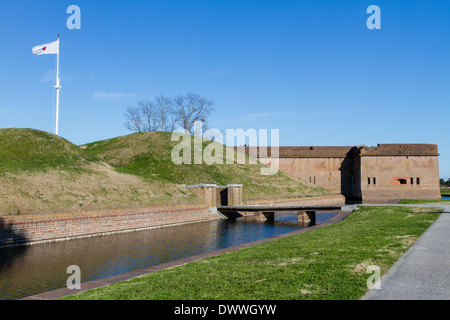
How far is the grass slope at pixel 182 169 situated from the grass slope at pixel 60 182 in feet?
37.1

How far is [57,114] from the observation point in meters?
32.0

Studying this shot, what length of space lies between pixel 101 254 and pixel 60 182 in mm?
10428

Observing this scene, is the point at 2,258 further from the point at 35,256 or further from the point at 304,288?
the point at 304,288

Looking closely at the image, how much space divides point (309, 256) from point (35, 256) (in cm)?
1177

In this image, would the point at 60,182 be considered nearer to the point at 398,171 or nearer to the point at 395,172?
the point at 395,172

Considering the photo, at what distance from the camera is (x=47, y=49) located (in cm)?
2819

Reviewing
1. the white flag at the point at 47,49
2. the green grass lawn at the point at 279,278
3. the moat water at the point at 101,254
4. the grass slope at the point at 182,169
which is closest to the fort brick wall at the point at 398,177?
the grass slope at the point at 182,169

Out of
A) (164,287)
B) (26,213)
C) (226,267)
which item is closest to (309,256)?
(226,267)

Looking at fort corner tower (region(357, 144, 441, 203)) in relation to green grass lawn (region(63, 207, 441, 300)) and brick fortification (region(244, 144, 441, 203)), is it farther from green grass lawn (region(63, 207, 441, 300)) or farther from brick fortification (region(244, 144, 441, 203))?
green grass lawn (region(63, 207, 441, 300))

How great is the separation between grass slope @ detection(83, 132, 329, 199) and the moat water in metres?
19.2

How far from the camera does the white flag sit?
2795 cm

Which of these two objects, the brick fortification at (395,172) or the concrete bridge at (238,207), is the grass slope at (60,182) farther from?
Result: the brick fortification at (395,172)

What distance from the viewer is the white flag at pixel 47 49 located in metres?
27.9
